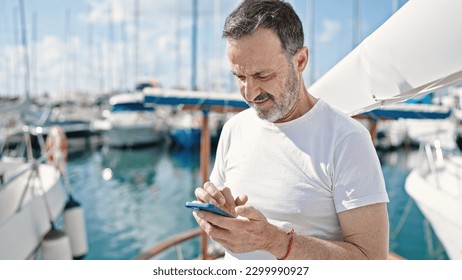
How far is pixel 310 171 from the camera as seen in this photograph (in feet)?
2.81

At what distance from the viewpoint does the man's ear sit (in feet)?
2.85

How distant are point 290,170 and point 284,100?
15 cm

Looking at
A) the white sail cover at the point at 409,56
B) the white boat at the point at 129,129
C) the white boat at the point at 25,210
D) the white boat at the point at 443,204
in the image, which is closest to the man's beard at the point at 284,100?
the white sail cover at the point at 409,56

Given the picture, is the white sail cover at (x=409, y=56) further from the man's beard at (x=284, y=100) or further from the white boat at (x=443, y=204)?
the white boat at (x=443, y=204)

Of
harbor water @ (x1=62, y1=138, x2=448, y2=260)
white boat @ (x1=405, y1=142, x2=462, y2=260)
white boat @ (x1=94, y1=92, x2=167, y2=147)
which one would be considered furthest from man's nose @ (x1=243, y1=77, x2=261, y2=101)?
white boat @ (x1=94, y1=92, x2=167, y2=147)

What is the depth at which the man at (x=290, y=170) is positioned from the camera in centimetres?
78

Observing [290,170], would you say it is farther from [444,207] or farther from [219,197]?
[444,207]

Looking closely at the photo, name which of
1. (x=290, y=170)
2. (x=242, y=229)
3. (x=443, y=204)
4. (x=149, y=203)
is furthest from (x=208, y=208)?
(x=149, y=203)

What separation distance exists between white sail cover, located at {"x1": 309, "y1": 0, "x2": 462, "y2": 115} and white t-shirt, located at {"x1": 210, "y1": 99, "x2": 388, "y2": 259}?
126 mm

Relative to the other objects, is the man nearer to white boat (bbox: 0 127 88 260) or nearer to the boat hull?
white boat (bbox: 0 127 88 260)

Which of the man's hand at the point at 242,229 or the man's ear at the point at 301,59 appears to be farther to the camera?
the man's ear at the point at 301,59

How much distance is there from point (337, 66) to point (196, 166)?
12467 millimetres

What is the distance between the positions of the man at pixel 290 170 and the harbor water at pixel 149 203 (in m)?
1.44
